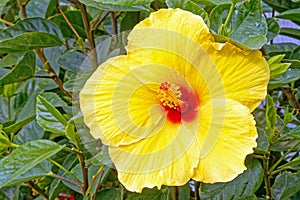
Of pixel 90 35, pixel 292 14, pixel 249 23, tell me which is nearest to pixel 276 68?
pixel 249 23

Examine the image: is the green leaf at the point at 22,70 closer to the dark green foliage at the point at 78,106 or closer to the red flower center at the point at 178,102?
the dark green foliage at the point at 78,106

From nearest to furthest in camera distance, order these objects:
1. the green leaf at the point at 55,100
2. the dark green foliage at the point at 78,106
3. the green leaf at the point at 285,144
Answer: the dark green foliage at the point at 78,106 → the green leaf at the point at 285,144 → the green leaf at the point at 55,100

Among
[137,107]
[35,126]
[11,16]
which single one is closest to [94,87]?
[137,107]

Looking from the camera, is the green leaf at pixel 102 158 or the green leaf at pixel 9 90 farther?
the green leaf at pixel 9 90

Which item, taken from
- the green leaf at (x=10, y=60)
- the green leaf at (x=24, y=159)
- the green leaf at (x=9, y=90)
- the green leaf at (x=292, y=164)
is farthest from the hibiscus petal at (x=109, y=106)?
the green leaf at (x=9, y=90)

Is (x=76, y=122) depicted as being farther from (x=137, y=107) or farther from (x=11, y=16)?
(x=11, y=16)

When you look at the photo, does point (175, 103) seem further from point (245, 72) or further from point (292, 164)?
point (292, 164)

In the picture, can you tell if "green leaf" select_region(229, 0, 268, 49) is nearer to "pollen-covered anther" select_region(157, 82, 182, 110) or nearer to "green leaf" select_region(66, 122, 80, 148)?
"pollen-covered anther" select_region(157, 82, 182, 110)

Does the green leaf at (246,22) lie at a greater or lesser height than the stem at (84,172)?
greater
